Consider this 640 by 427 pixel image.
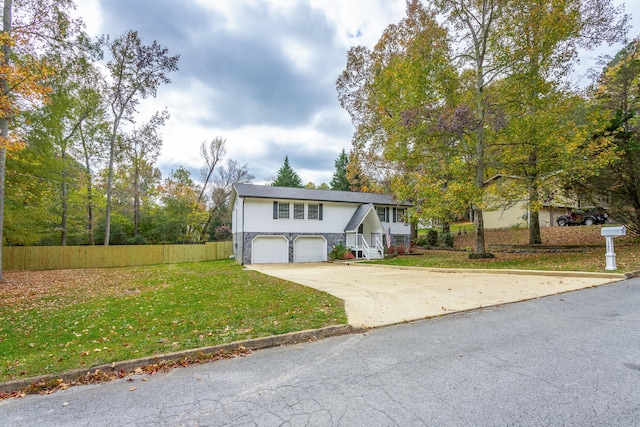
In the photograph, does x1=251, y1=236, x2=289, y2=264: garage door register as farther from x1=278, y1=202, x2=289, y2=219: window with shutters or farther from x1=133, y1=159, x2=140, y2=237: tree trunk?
x1=133, y1=159, x2=140, y2=237: tree trunk

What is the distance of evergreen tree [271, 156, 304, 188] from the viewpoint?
4472 centimetres

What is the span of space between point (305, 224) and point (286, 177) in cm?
2580

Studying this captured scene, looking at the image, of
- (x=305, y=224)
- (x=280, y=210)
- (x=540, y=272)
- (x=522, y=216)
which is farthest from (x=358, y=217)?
(x=522, y=216)

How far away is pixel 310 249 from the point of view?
20.9 metres

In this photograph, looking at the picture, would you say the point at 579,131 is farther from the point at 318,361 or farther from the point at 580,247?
the point at 318,361

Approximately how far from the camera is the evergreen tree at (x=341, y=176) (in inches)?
1663

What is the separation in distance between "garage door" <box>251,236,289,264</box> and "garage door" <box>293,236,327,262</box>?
30.0 inches

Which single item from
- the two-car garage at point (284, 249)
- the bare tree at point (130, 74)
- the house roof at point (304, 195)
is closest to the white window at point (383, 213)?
the house roof at point (304, 195)

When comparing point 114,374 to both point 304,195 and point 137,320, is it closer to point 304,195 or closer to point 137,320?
point 137,320

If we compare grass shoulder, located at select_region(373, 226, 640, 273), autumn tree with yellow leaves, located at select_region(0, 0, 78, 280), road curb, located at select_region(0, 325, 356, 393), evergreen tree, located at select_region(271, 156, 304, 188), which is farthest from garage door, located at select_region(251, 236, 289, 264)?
evergreen tree, located at select_region(271, 156, 304, 188)

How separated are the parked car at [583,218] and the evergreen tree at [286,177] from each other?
31820 mm

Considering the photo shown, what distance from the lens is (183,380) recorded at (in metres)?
3.40

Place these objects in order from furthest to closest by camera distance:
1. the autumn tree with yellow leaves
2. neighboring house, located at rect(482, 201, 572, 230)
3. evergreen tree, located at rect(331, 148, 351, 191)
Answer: evergreen tree, located at rect(331, 148, 351, 191), neighboring house, located at rect(482, 201, 572, 230), the autumn tree with yellow leaves

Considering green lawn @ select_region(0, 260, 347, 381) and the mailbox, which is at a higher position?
the mailbox
